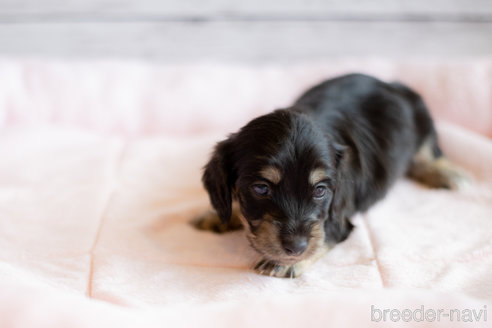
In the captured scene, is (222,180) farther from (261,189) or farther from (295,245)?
(295,245)

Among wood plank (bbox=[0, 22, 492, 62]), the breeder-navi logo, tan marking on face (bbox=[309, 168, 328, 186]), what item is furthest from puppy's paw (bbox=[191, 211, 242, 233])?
wood plank (bbox=[0, 22, 492, 62])

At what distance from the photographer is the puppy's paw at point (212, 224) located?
2223mm

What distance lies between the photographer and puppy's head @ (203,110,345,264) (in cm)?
173

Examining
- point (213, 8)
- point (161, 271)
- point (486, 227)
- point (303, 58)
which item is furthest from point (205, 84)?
point (486, 227)

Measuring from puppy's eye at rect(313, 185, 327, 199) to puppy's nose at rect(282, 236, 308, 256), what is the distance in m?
0.20

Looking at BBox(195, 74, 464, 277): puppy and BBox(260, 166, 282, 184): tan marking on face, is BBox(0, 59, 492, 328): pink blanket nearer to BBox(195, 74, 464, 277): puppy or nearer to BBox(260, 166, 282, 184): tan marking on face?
BBox(195, 74, 464, 277): puppy

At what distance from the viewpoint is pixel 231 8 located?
11.6ft

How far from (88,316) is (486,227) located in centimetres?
177

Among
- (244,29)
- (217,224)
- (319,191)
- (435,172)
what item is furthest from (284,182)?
(244,29)

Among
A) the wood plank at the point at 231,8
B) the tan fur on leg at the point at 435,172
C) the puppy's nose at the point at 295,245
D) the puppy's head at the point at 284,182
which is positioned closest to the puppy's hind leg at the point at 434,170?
the tan fur on leg at the point at 435,172

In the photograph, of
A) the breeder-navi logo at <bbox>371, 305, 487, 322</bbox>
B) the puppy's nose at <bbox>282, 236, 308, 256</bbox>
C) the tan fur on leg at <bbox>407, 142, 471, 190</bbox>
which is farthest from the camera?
the tan fur on leg at <bbox>407, 142, 471, 190</bbox>

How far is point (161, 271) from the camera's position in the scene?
77.4 inches

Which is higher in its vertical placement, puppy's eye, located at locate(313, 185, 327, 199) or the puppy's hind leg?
puppy's eye, located at locate(313, 185, 327, 199)

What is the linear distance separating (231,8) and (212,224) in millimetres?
1939
